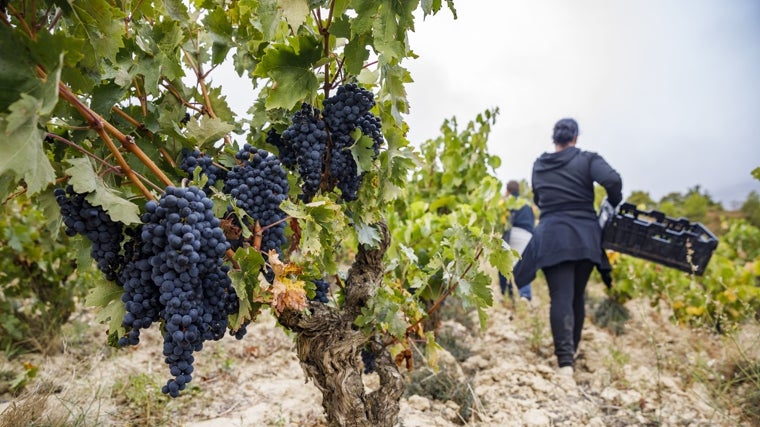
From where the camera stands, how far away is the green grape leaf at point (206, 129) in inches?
60.1

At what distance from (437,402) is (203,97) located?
7.03 ft

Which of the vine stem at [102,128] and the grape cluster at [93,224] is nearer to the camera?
the vine stem at [102,128]

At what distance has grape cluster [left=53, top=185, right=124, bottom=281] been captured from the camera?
4.07 ft

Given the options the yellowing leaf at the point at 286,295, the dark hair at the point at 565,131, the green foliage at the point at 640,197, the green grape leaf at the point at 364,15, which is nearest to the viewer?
the green grape leaf at the point at 364,15

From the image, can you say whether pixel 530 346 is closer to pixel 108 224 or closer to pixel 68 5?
pixel 108 224

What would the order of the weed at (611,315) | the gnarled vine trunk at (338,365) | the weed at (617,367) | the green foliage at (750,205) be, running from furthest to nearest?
the green foliage at (750,205)
the weed at (611,315)
the weed at (617,367)
the gnarled vine trunk at (338,365)

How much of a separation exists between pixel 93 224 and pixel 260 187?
445mm

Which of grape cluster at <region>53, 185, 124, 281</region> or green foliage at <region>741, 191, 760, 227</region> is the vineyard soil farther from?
green foliage at <region>741, 191, 760, 227</region>

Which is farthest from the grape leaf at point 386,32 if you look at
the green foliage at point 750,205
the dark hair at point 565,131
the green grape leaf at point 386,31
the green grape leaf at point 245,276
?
the green foliage at point 750,205

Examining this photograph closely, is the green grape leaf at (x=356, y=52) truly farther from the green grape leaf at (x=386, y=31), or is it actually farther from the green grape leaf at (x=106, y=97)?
the green grape leaf at (x=106, y=97)

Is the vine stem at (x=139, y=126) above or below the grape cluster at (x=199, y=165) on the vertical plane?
above

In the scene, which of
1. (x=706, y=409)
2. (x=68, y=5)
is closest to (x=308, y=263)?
(x=68, y=5)

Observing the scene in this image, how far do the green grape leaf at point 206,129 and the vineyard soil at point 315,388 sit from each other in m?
1.44

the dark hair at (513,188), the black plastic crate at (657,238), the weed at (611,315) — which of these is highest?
the dark hair at (513,188)
